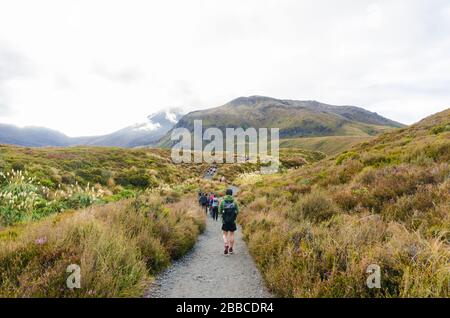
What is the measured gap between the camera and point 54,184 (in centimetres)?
2256

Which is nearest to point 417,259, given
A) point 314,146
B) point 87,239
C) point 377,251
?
point 377,251

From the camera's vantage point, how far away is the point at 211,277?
24.2 ft

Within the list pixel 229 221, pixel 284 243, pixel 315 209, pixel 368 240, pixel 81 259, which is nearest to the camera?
pixel 81 259

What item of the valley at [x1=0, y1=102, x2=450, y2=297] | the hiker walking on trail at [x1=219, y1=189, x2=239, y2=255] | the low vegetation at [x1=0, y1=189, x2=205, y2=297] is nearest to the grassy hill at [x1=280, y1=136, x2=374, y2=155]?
the valley at [x1=0, y1=102, x2=450, y2=297]

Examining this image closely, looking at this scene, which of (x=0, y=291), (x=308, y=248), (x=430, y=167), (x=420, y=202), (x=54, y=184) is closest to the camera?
(x=0, y=291)

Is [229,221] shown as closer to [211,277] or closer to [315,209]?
[211,277]

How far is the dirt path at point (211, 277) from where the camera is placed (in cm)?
617

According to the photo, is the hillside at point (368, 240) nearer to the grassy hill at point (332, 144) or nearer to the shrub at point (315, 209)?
the shrub at point (315, 209)

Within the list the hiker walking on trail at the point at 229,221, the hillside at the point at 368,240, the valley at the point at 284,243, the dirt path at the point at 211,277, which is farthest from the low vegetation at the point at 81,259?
the hillside at the point at 368,240

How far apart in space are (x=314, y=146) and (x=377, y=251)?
164 metres

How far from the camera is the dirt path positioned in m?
6.17

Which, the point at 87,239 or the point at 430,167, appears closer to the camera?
the point at 87,239

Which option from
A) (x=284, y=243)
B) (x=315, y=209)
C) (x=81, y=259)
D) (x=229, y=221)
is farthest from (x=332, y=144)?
(x=81, y=259)
